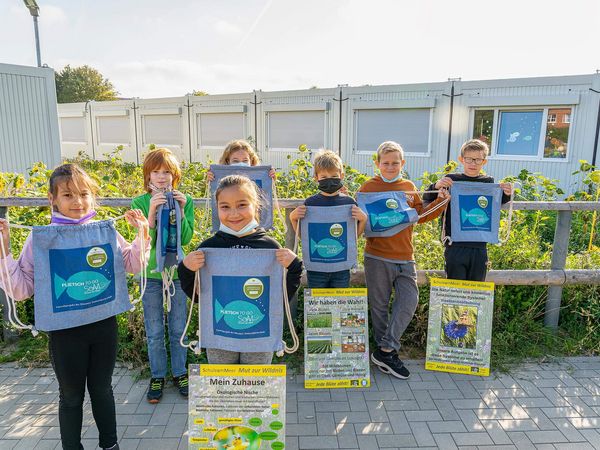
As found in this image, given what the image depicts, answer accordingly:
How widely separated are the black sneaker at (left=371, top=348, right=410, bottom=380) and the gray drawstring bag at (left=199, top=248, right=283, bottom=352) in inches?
60.0

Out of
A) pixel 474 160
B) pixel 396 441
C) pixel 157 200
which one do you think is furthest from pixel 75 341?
pixel 474 160

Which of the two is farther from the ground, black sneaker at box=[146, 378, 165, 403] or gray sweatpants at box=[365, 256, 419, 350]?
gray sweatpants at box=[365, 256, 419, 350]

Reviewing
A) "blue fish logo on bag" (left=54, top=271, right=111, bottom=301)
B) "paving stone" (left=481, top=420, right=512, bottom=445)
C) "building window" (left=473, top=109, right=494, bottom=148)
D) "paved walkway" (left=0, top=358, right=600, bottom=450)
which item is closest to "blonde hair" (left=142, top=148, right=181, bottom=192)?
"blue fish logo on bag" (left=54, top=271, right=111, bottom=301)

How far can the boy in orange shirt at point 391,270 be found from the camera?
Answer: 3.77 metres

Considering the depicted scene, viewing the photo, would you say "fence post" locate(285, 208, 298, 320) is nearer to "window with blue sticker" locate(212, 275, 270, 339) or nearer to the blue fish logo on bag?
"window with blue sticker" locate(212, 275, 270, 339)

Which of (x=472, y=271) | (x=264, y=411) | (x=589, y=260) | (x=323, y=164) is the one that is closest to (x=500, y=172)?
(x=589, y=260)

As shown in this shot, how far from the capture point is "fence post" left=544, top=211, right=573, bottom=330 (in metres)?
4.41

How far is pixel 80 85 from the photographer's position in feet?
150

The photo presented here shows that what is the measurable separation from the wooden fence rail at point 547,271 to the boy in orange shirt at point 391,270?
42 cm

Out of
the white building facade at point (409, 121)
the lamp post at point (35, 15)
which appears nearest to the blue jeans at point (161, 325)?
the white building facade at point (409, 121)

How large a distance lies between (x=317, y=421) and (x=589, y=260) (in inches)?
143

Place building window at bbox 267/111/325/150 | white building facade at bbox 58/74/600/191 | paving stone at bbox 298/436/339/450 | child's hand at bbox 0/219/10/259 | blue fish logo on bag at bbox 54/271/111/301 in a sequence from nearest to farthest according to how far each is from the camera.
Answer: child's hand at bbox 0/219/10/259 < blue fish logo on bag at bbox 54/271/111/301 < paving stone at bbox 298/436/339/450 < white building facade at bbox 58/74/600/191 < building window at bbox 267/111/325/150

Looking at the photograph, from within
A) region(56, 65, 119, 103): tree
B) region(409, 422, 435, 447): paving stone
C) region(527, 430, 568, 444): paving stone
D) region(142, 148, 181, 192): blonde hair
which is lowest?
region(527, 430, 568, 444): paving stone

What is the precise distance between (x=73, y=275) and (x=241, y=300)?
966 mm
